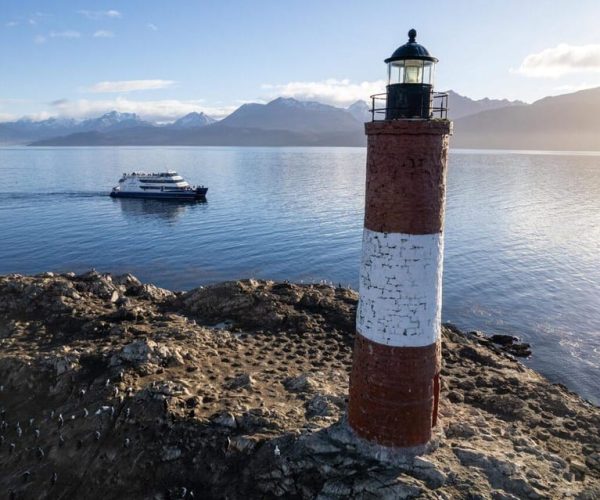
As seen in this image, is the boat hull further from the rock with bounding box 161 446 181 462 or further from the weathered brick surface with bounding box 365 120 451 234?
the weathered brick surface with bounding box 365 120 451 234

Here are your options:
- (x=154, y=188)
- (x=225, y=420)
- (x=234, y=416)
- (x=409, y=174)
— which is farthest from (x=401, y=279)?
(x=154, y=188)

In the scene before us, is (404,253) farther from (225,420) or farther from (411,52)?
(225,420)

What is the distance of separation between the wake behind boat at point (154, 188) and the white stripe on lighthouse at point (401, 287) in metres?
81.6

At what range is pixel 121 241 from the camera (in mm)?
58000

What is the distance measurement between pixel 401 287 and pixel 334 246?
139 ft

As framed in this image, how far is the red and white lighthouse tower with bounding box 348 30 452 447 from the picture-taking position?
11.5 meters

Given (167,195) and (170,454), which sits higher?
(167,195)

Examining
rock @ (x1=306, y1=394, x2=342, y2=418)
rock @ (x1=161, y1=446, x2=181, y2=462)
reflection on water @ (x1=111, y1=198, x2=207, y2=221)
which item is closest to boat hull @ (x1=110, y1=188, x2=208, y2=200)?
reflection on water @ (x1=111, y1=198, x2=207, y2=221)

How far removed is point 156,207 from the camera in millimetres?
86125

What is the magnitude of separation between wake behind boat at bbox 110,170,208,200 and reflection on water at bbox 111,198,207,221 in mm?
984

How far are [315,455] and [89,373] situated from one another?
9159 millimetres

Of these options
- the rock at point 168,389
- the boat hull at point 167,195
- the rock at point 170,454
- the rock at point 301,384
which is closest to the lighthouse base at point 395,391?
the rock at point 301,384

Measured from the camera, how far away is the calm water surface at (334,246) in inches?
1410

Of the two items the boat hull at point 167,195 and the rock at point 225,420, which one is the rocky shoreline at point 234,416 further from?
the boat hull at point 167,195
